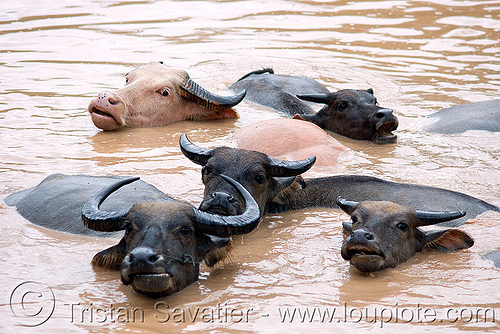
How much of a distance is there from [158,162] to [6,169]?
5.71 feet

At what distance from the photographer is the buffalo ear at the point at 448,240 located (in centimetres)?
628

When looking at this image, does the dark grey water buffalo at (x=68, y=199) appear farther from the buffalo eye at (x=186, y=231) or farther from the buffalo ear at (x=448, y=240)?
the buffalo ear at (x=448, y=240)

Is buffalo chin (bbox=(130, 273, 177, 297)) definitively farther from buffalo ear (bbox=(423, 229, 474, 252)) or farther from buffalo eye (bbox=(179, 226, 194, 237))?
buffalo ear (bbox=(423, 229, 474, 252))

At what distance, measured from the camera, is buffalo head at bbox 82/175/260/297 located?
5.00 meters

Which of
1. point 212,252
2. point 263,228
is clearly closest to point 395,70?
point 263,228

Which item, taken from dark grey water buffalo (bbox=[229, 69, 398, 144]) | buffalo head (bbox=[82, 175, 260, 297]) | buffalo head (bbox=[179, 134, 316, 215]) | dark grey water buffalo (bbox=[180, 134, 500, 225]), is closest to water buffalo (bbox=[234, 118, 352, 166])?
dark grey water buffalo (bbox=[180, 134, 500, 225])

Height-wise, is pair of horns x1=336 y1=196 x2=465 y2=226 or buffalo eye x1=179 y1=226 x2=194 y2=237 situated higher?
buffalo eye x1=179 y1=226 x2=194 y2=237

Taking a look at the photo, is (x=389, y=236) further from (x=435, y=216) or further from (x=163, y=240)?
(x=163, y=240)

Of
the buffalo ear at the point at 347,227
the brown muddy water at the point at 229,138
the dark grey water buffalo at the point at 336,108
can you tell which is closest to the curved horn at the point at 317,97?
the dark grey water buffalo at the point at 336,108

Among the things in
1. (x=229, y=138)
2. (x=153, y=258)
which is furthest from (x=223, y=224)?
(x=229, y=138)

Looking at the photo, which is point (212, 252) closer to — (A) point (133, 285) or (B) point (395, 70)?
(A) point (133, 285)

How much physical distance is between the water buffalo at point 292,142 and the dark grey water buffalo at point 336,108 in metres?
1.01

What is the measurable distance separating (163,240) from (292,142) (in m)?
3.75

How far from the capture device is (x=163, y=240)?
5.20 m
